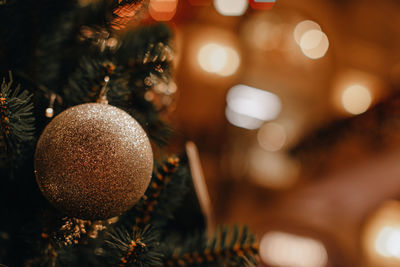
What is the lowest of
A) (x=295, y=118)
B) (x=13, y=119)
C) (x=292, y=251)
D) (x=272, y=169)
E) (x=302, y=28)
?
(x=13, y=119)

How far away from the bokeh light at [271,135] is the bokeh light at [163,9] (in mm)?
989

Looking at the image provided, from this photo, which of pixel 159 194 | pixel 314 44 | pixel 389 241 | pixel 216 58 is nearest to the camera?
pixel 159 194

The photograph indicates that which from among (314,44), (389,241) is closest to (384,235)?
(389,241)

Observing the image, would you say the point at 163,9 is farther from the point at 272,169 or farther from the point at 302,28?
the point at 272,169

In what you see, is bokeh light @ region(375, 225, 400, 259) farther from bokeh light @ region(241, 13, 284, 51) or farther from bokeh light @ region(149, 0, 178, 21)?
bokeh light @ region(149, 0, 178, 21)

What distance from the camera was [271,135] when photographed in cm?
229

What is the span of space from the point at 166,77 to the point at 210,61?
66.3 inches

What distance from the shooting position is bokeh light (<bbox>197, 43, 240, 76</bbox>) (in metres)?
2.10

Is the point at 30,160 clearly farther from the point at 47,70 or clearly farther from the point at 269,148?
the point at 269,148

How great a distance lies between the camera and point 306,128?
7.52ft

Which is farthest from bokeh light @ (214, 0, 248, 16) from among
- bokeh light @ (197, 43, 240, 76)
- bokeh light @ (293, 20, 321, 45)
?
bokeh light @ (293, 20, 321, 45)

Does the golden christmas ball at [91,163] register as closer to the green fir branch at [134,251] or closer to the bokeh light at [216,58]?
the green fir branch at [134,251]

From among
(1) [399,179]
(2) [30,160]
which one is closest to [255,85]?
(1) [399,179]

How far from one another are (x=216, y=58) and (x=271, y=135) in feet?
2.20
